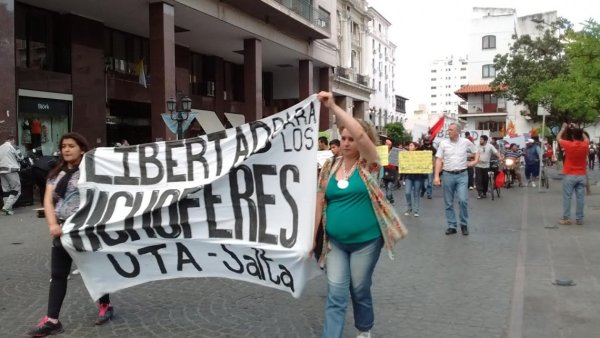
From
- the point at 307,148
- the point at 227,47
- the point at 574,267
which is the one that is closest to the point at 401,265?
the point at 574,267

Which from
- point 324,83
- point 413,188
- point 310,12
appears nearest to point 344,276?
point 413,188

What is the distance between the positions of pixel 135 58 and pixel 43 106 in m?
6.57

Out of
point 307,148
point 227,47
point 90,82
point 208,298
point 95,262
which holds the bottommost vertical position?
point 208,298

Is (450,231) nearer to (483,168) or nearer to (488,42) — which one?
(483,168)

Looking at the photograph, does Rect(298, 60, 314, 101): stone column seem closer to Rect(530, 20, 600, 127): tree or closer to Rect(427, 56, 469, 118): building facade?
Rect(530, 20, 600, 127): tree

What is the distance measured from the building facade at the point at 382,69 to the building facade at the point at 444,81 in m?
87.6

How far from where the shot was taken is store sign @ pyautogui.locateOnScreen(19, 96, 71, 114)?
19797 millimetres

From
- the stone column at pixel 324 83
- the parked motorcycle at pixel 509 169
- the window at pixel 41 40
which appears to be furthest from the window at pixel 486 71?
the window at pixel 41 40

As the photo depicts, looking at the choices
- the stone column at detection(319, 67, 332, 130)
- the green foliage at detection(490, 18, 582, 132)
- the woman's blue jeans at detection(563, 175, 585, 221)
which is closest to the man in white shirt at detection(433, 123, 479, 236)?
the woman's blue jeans at detection(563, 175, 585, 221)

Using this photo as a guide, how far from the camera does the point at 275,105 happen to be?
1523 inches

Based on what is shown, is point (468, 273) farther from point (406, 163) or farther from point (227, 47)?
point (227, 47)

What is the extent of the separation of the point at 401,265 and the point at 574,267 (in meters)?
2.15

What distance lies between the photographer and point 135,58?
2622 centimetres

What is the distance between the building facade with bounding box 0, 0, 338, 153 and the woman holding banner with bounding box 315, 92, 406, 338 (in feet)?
46.1
